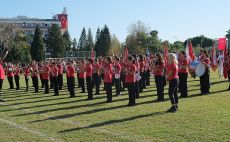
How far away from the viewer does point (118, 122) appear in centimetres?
1165

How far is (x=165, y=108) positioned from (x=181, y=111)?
969 millimetres

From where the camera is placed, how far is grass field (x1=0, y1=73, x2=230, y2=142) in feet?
31.7

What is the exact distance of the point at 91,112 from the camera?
13953 mm

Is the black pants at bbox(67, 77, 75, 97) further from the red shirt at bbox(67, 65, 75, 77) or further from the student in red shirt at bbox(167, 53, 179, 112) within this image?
the student in red shirt at bbox(167, 53, 179, 112)

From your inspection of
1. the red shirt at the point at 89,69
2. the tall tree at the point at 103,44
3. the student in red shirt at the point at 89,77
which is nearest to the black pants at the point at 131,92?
the student in red shirt at the point at 89,77

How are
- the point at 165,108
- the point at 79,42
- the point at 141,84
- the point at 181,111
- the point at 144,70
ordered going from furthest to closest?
the point at 79,42, the point at 144,70, the point at 141,84, the point at 165,108, the point at 181,111

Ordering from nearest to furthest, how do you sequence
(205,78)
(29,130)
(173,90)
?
(29,130) < (173,90) < (205,78)

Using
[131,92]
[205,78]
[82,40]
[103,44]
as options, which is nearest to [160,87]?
[131,92]

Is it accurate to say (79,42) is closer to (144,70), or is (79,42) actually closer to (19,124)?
(144,70)

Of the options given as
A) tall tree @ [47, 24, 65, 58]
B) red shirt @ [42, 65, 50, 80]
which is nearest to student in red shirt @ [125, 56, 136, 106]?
red shirt @ [42, 65, 50, 80]

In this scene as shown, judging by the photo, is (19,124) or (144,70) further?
(144,70)

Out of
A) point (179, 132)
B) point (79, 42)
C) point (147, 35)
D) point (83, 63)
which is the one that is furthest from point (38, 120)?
point (79, 42)

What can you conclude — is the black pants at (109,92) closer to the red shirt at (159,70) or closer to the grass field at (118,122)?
the grass field at (118,122)

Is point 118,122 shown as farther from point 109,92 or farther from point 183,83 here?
point 183,83
